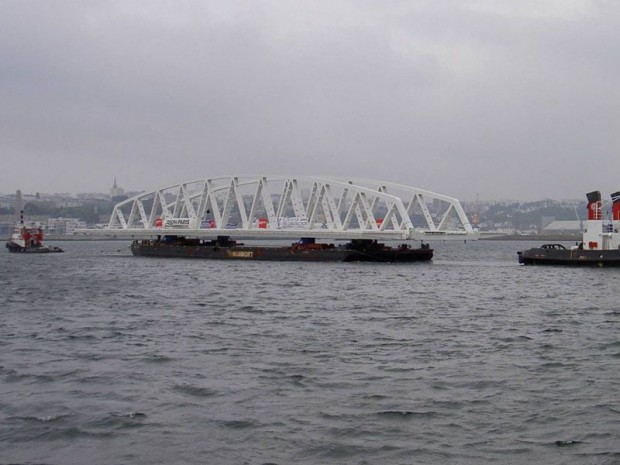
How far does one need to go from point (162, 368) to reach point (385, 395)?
7168mm

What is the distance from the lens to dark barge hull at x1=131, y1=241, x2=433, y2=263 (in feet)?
327

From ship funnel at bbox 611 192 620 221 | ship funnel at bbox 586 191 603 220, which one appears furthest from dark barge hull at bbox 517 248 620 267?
ship funnel at bbox 611 192 620 221

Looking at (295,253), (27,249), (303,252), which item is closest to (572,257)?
(303,252)

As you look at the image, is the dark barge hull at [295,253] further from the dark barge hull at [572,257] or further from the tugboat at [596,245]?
the tugboat at [596,245]

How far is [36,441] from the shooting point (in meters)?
17.5

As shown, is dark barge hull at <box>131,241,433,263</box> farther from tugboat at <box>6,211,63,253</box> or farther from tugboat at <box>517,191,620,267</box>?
tugboat at <box>6,211,63,253</box>

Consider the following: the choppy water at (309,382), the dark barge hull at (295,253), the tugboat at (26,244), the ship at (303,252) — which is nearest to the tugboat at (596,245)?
the dark barge hull at (295,253)

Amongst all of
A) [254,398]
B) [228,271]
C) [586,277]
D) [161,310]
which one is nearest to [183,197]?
[228,271]

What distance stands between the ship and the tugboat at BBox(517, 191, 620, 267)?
2008 cm

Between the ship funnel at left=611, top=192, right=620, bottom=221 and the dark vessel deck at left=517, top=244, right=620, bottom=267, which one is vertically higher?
the ship funnel at left=611, top=192, right=620, bottom=221

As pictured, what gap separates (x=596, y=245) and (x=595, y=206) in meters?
3.72

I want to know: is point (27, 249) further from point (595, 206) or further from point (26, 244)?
point (595, 206)

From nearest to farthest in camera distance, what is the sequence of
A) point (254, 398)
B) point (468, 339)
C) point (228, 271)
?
1. point (254, 398)
2. point (468, 339)
3. point (228, 271)

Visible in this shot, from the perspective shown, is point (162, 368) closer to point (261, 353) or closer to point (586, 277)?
point (261, 353)
